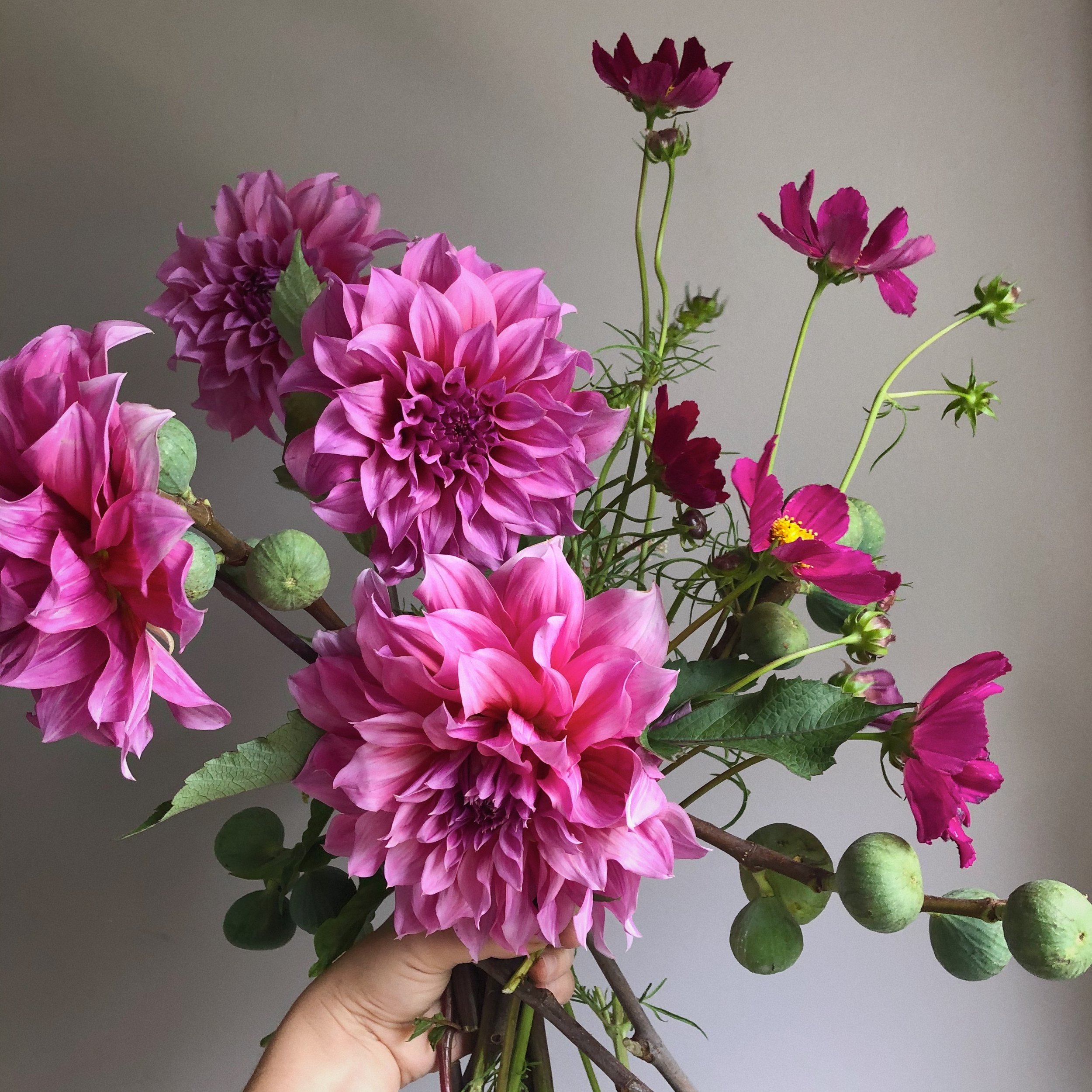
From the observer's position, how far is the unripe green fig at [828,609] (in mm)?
617

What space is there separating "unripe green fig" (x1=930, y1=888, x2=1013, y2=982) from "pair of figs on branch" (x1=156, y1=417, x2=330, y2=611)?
0.41m

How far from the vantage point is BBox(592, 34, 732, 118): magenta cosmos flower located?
65 cm

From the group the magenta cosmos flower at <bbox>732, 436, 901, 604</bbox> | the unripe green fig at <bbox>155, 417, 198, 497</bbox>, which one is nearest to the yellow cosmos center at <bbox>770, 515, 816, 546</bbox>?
the magenta cosmos flower at <bbox>732, 436, 901, 604</bbox>

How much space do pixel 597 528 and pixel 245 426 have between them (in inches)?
10.6

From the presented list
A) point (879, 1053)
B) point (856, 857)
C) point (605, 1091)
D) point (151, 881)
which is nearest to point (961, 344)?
point (856, 857)

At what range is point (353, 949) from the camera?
0.63 m

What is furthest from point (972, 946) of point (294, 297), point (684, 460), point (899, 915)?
point (294, 297)

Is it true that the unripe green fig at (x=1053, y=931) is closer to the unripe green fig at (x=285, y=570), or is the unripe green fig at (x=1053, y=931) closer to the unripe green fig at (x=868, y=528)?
the unripe green fig at (x=868, y=528)

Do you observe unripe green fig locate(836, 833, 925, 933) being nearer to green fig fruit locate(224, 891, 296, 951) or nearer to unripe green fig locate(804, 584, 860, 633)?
unripe green fig locate(804, 584, 860, 633)

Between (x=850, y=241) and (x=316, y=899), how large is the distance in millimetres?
569

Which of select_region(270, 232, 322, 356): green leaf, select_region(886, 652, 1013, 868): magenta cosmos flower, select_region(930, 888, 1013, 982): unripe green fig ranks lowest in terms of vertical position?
select_region(930, 888, 1013, 982): unripe green fig

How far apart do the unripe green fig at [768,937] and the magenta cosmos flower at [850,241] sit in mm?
393

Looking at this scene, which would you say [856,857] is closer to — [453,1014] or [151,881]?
[453,1014]

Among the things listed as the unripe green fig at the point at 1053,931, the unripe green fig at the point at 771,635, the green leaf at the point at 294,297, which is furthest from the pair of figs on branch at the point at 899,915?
the green leaf at the point at 294,297
